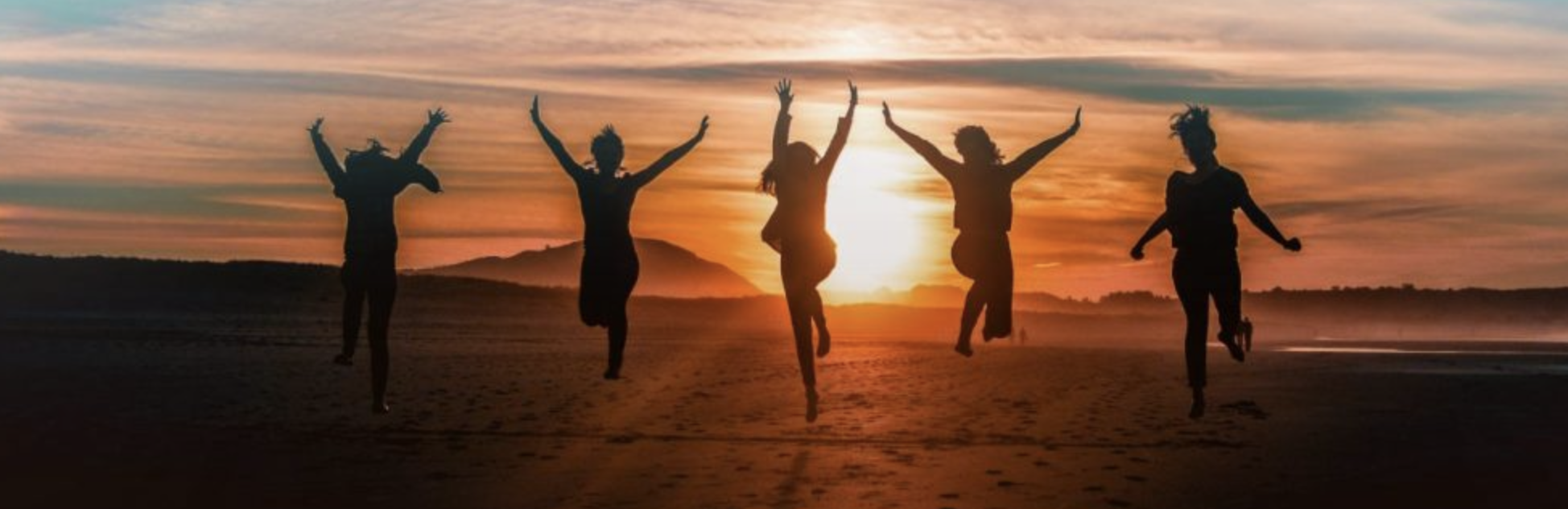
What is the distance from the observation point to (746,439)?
61.5 feet

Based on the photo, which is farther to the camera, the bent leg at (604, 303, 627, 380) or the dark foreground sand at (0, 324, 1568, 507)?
the bent leg at (604, 303, 627, 380)

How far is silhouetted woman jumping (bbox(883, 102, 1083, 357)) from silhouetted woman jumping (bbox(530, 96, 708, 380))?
2051 millimetres

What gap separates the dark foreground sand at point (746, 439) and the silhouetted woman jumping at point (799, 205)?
5.55 ft

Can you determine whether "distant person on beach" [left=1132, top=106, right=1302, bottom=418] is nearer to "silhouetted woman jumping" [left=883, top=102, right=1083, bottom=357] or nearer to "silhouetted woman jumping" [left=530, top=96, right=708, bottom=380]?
"silhouetted woman jumping" [left=883, top=102, right=1083, bottom=357]

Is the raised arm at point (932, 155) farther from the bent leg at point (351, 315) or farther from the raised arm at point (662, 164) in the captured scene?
the bent leg at point (351, 315)

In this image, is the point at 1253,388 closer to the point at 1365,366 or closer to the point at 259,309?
the point at 1365,366

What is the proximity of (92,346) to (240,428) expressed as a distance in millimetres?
22388

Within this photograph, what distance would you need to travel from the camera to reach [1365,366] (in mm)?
41531

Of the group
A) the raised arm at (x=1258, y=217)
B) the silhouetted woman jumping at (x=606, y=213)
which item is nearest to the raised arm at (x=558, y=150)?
the silhouetted woman jumping at (x=606, y=213)

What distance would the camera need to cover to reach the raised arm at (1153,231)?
15609 mm

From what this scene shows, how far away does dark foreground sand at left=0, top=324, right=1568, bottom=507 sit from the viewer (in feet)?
47.6

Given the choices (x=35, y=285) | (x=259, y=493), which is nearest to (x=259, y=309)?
(x=35, y=285)

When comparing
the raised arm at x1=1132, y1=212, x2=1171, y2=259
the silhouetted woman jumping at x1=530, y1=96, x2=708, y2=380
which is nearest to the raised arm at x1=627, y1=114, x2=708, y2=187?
the silhouetted woman jumping at x1=530, y1=96, x2=708, y2=380

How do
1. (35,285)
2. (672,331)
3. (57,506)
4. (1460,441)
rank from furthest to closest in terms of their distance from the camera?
(35,285), (672,331), (1460,441), (57,506)
